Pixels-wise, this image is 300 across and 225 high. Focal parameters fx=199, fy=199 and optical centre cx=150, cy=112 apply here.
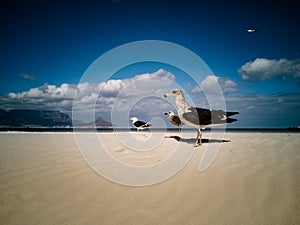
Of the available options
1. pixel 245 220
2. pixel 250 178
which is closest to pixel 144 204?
pixel 245 220

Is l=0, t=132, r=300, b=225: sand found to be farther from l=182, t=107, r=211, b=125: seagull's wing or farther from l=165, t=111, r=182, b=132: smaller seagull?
l=165, t=111, r=182, b=132: smaller seagull

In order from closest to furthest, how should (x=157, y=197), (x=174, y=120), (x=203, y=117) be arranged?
(x=157, y=197) < (x=203, y=117) < (x=174, y=120)

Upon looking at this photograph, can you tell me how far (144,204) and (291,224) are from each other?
166 cm

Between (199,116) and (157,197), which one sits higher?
(199,116)

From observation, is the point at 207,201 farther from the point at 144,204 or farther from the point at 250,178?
the point at 250,178

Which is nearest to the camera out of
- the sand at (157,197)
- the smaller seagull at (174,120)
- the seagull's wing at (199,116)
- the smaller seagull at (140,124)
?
the sand at (157,197)

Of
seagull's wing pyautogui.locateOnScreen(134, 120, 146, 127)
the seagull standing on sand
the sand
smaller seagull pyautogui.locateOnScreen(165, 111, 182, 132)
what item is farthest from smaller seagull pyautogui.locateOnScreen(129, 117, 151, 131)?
→ the sand

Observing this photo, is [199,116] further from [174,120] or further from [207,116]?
[174,120]

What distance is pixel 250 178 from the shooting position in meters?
3.55

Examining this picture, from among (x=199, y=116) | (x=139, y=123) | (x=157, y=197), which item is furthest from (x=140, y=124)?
(x=157, y=197)

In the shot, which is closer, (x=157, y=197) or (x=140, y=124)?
(x=157, y=197)

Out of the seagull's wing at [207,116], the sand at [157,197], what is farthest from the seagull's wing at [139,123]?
the sand at [157,197]

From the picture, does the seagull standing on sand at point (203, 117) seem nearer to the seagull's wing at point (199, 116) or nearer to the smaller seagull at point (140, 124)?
the seagull's wing at point (199, 116)

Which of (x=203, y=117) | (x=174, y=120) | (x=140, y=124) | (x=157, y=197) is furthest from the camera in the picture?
(x=140, y=124)
